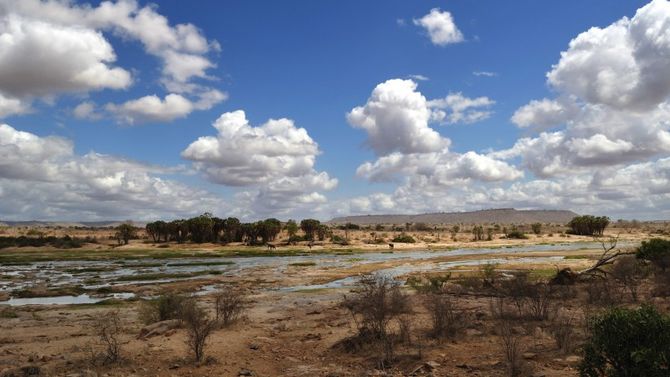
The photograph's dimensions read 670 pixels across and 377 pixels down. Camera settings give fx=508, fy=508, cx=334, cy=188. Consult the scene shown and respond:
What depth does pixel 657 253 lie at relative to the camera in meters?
30.3

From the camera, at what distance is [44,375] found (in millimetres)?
13758

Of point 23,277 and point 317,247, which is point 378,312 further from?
point 317,247

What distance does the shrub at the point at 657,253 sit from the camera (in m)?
26.9

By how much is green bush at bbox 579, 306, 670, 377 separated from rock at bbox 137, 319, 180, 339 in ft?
47.7

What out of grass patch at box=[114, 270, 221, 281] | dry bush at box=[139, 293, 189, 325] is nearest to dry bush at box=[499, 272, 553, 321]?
dry bush at box=[139, 293, 189, 325]

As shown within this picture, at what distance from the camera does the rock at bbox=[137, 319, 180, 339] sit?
1861 centimetres

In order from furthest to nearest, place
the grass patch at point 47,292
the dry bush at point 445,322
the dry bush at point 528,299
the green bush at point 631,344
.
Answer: the grass patch at point 47,292
the dry bush at point 528,299
the dry bush at point 445,322
the green bush at point 631,344

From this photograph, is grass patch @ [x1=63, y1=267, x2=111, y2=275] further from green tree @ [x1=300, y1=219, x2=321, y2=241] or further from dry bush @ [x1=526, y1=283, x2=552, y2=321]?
green tree @ [x1=300, y1=219, x2=321, y2=241]

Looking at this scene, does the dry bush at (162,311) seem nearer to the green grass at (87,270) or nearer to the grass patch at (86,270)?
the grass patch at (86,270)

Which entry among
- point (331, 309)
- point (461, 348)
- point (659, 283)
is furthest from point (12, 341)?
point (659, 283)

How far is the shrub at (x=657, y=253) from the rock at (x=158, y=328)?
23984 millimetres

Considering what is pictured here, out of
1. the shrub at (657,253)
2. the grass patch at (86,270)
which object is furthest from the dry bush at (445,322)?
the grass patch at (86,270)

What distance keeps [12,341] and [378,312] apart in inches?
553

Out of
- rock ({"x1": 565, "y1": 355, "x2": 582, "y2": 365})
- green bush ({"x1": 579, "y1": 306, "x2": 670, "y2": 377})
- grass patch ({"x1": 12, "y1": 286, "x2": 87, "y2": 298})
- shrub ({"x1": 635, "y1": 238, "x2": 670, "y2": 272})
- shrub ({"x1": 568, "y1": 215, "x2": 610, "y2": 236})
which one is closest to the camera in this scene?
green bush ({"x1": 579, "y1": 306, "x2": 670, "y2": 377})
